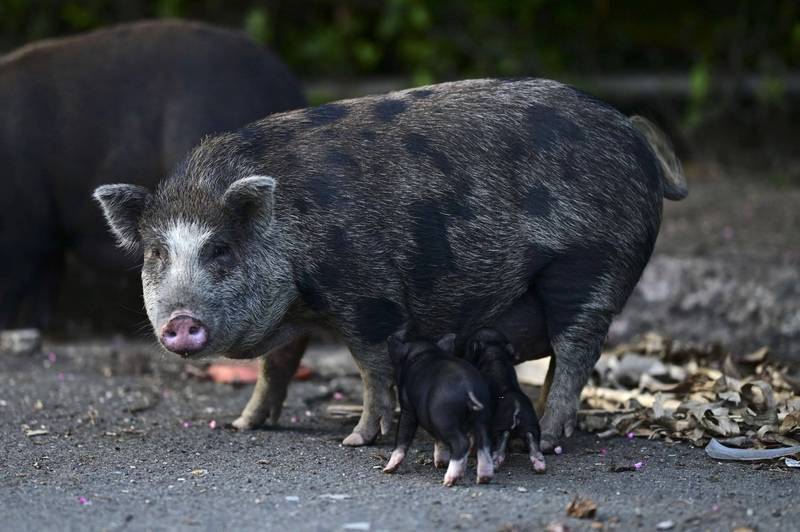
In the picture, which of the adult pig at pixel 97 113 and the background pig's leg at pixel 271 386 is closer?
the background pig's leg at pixel 271 386

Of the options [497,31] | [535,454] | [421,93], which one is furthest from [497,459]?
[497,31]

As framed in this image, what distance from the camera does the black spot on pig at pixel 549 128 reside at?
5.85 metres

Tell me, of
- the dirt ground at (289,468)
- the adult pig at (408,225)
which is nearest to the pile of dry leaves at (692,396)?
the dirt ground at (289,468)

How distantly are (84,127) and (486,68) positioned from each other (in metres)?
4.50

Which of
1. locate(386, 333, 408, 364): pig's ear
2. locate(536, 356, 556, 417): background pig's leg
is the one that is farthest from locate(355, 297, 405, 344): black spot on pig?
locate(536, 356, 556, 417): background pig's leg

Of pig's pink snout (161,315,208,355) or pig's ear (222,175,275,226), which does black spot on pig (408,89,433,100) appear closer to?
pig's ear (222,175,275,226)

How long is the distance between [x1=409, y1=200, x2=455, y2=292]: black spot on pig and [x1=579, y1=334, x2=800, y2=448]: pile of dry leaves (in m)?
1.17

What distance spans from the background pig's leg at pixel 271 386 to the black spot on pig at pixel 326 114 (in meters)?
1.05

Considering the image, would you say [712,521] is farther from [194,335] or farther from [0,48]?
[0,48]

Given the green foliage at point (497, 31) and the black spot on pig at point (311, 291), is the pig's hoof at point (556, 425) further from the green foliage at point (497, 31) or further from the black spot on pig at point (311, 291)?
the green foliage at point (497, 31)

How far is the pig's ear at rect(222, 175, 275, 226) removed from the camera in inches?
214

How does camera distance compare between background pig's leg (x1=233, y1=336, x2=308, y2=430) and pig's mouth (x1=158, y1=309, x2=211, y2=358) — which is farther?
background pig's leg (x1=233, y1=336, x2=308, y2=430)

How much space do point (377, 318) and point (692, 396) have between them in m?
1.77

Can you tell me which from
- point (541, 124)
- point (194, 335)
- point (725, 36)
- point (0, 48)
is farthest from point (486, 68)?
point (194, 335)
